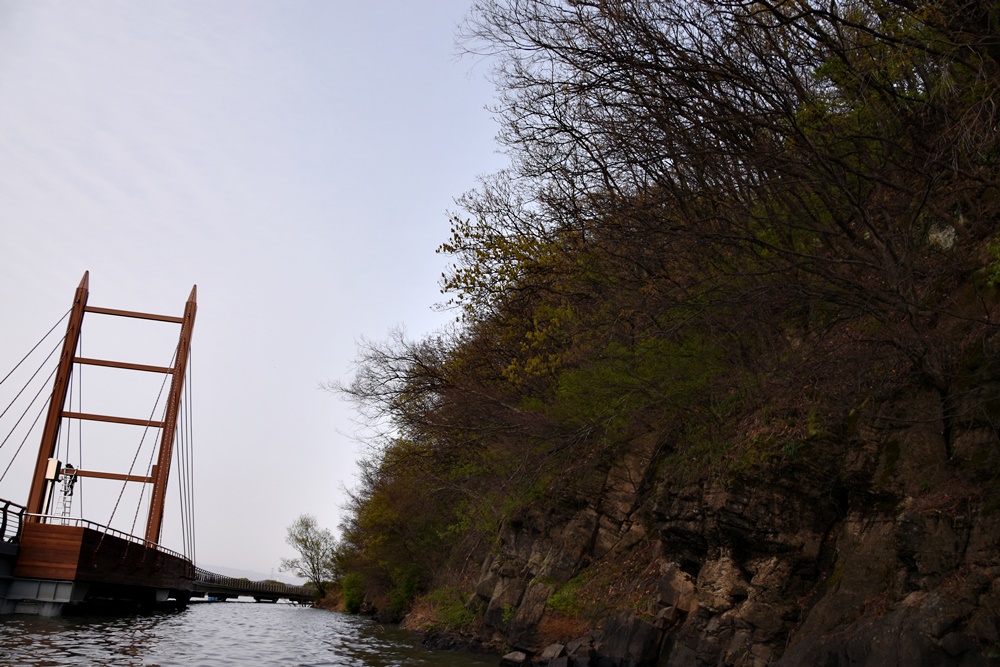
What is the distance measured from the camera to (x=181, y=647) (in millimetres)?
15867

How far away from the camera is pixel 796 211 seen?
39.2ft

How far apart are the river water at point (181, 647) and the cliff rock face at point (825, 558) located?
3.16m

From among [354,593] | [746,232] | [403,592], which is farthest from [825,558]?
[354,593]

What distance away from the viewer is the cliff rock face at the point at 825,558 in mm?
9008

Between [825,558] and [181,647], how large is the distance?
12.4 metres

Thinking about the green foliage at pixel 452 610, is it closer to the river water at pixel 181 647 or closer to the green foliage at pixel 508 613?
the river water at pixel 181 647

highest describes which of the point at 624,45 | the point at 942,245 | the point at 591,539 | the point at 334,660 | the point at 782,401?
the point at 624,45

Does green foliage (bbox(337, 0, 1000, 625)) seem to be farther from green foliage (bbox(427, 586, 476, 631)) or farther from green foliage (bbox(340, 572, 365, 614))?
green foliage (bbox(340, 572, 365, 614))

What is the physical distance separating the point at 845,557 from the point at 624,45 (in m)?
7.77

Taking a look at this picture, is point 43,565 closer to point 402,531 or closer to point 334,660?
point 334,660

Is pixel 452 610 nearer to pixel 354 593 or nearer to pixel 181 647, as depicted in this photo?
pixel 181 647

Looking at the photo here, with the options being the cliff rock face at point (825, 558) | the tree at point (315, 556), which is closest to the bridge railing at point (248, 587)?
the tree at point (315, 556)

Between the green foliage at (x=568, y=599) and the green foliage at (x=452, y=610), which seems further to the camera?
the green foliage at (x=452, y=610)

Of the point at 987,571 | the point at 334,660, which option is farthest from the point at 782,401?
the point at 334,660
